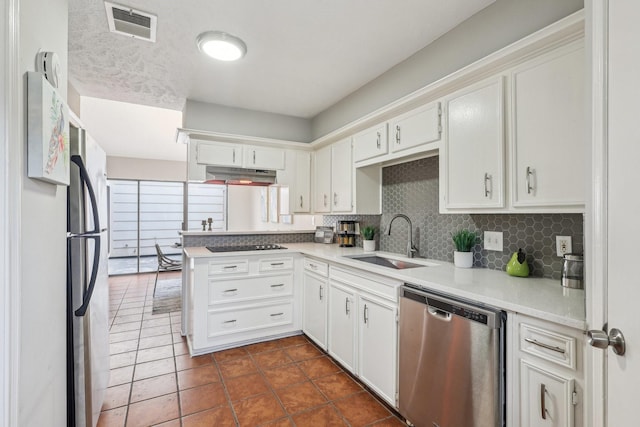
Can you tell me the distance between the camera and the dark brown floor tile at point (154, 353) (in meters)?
2.76

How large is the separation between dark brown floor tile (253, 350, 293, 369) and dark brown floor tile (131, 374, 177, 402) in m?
0.67

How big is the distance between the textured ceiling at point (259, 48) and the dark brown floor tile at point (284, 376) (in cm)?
256

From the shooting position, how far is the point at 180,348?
2.97 metres

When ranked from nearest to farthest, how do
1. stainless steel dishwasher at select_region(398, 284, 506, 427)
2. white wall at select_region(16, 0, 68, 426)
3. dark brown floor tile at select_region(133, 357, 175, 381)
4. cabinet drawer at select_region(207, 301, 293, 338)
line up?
white wall at select_region(16, 0, 68, 426)
stainless steel dishwasher at select_region(398, 284, 506, 427)
dark brown floor tile at select_region(133, 357, 175, 381)
cabinet drawer at select_region(207, 301, 293, 338)

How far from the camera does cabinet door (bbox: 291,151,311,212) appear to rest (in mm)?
3799

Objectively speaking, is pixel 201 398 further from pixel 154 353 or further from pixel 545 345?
pixel 545 345

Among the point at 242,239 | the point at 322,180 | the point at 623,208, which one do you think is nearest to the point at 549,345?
the point at 623,208

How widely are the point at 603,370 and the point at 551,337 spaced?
0.28 m

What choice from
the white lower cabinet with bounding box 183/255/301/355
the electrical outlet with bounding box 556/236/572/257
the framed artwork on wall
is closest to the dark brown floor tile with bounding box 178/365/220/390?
the white lower cabinet with bounding box 183/255/301/355

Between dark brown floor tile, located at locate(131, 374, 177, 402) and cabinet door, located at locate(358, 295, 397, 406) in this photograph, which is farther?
dark brown floor tile, located at locate(131, 374, 177, 402)

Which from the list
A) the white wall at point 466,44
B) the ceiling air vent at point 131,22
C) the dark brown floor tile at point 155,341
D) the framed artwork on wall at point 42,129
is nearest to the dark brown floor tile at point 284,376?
the dark brown floor tile at point 155,341

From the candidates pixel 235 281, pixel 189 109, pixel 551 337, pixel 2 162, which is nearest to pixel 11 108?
pixel 2 162

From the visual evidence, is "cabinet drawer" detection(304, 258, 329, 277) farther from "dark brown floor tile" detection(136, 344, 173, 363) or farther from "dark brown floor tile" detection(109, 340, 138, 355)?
"dark brown floor tile" detection(109, 340, 138, 355)

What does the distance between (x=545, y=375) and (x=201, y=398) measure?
2.06 m
